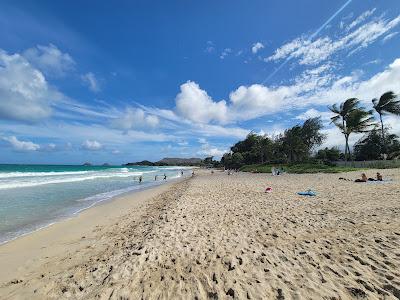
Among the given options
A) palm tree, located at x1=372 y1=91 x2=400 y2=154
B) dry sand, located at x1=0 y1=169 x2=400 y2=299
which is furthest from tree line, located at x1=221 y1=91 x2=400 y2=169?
dry sand, located at x1=0 y1=169 x2=400 y2=299

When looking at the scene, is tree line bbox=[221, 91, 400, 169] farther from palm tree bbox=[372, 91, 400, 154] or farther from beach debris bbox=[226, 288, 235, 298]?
beach debris bbox=[226, 288, 235, 298]

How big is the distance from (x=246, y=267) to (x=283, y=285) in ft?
2.75

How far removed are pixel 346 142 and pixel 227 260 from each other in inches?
1538

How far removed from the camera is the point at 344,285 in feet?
12.5

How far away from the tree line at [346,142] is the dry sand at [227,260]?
113ft

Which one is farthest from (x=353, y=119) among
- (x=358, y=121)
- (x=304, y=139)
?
(x=304, y=139)

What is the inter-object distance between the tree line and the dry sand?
113 ft

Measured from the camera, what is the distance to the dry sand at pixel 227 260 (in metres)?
3.90

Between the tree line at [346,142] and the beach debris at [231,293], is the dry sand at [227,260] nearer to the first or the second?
the beach debris at [231,293]

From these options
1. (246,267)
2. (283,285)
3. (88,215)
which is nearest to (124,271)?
(246,267)

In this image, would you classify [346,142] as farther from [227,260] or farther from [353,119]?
[227,260]

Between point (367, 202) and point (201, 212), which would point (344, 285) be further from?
point (367, 202)

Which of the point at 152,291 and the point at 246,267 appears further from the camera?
the point at 246,267

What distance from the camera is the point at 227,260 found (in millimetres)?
4953
